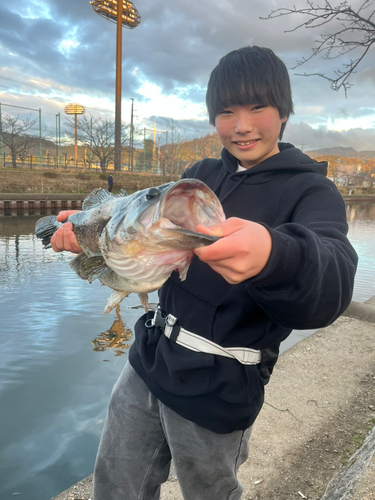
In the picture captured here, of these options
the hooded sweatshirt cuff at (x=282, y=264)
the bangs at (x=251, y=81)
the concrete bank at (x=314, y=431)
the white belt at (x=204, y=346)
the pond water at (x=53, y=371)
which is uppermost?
the bangs at (x=251, y=81)

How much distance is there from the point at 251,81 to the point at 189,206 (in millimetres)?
961

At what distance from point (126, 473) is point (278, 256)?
1771 millimetres

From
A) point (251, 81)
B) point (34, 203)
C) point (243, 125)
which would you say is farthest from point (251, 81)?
point (34, 203)

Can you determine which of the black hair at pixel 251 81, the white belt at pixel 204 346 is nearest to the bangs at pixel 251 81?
the black hair at pixel 251 81

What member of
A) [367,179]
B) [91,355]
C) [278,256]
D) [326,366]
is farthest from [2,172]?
[367,179]

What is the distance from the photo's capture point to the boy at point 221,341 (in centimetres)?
178

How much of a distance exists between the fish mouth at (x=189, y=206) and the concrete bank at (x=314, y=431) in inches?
77.9

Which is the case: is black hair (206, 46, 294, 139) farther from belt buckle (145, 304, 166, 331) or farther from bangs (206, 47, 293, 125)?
belt buckle (145, 304, 166, 331)

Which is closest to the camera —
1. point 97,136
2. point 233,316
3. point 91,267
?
point 233,316

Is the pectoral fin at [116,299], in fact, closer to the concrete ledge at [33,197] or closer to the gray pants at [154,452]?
the gray pants at [154,452]

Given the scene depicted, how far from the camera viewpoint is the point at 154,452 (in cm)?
208

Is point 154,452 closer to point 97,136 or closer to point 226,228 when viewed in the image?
point 226,228

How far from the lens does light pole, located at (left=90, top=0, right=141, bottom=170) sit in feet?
133

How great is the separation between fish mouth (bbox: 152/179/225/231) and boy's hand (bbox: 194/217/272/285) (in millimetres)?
251
